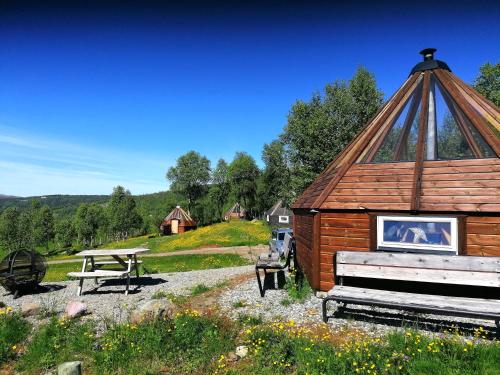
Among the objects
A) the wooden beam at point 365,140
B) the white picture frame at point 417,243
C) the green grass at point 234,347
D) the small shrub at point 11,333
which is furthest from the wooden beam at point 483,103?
the small shrub at point 11,333

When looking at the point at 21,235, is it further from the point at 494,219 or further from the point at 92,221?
the point at 494,219

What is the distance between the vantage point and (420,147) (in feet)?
31.4

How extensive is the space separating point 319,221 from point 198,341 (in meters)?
4.99

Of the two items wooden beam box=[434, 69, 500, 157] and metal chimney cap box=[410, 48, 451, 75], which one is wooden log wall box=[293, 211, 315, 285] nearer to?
wooden beam box=[434, 69, 500, 157]

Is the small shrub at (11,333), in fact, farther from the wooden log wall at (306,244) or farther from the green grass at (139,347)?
the wooden log wall at (306,244)

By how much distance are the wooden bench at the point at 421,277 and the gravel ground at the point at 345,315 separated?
522mm

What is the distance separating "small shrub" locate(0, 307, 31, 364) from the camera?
21.5 feet

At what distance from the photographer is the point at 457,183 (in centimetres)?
851

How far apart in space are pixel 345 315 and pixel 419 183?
421 centimetres

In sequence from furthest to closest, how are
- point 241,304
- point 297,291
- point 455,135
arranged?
point 297,291, point 455,135, point 241,304

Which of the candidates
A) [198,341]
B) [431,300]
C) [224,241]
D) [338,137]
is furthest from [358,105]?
[198,341]

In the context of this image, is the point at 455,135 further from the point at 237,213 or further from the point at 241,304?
the point at 237,213

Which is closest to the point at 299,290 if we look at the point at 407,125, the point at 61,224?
the point at 407,125

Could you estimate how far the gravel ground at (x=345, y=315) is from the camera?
7.29 m
